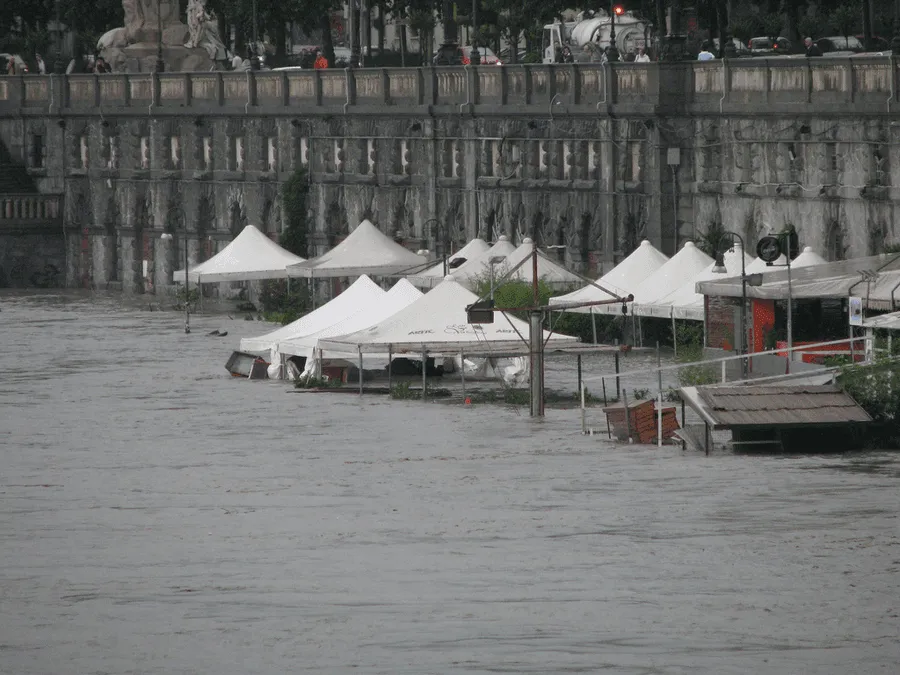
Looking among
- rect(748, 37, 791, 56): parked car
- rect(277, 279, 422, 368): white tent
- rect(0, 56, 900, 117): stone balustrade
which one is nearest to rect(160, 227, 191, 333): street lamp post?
rect(0, 56, 900, 117): stone balustrade

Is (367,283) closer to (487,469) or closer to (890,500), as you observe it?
(487,469)

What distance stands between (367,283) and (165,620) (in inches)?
1249

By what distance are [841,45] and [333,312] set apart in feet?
107

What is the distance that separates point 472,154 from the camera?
90562 mm

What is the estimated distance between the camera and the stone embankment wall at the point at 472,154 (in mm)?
74750

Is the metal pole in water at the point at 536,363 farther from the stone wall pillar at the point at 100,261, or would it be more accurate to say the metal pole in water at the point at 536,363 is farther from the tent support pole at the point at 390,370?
the stone wall pillar at the point at 100,261

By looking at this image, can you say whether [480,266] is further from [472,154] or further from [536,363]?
[536,363]

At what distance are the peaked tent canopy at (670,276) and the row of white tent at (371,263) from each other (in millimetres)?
2422

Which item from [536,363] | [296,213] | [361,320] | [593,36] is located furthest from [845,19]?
[536,363]

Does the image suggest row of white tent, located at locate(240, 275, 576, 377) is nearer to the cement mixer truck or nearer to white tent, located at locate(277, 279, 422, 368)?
white tent, located at locate(277, 279, 422, 368)

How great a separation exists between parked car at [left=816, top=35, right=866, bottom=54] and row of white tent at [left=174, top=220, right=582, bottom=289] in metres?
12.6

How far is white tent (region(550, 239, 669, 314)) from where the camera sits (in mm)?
71188

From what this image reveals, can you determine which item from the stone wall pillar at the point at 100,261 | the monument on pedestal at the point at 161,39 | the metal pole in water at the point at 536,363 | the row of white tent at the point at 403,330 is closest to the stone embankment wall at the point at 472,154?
the stone wall pillar at the point at 100,261

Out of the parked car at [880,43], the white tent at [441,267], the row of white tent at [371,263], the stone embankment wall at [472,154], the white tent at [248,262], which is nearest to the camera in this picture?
the stone embankment wall at [472,154]
